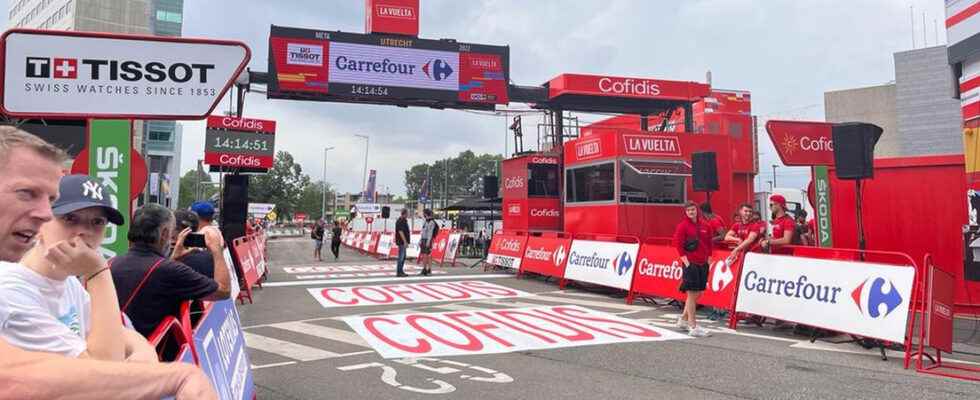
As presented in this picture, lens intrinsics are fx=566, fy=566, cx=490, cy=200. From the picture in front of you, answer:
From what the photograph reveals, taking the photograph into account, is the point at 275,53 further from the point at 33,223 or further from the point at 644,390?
the point at 33,223

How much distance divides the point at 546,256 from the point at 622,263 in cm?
315

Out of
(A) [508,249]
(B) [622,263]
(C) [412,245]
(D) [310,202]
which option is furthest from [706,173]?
(D) [310,202]

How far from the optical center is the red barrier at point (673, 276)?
8.57m

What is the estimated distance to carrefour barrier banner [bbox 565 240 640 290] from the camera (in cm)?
1077

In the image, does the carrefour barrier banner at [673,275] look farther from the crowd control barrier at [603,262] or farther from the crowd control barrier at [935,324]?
the crowd control barrier at [935,324]

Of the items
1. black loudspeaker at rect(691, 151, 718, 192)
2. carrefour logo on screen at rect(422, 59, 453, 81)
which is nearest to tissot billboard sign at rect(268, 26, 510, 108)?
carrefour logo on screen at rect(422, 59, 453, 81)

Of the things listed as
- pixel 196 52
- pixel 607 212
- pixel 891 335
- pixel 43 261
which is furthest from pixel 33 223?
pixel 607 212

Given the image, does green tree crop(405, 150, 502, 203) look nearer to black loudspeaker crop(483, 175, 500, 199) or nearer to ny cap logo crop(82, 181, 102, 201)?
black loudspeaker crop(483, 175, 500, 199)

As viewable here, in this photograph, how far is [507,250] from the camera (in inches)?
627

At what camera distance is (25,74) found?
3393 mm

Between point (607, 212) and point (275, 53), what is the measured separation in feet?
35.4

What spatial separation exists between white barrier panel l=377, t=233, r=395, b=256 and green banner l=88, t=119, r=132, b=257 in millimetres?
19174

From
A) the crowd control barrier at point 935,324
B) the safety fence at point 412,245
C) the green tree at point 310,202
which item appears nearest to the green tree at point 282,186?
the green tree at point 310,202

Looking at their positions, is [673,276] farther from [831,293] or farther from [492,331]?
[492,331]
